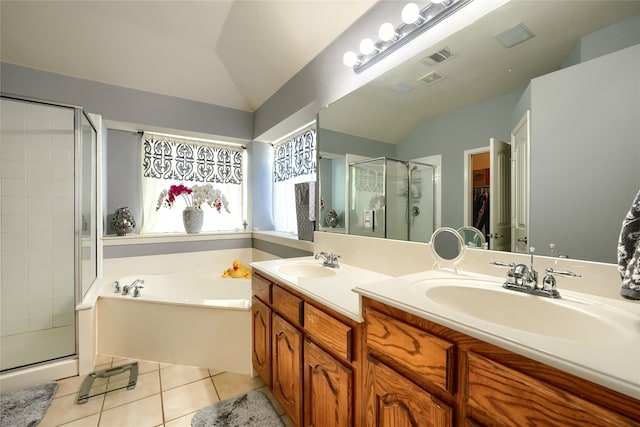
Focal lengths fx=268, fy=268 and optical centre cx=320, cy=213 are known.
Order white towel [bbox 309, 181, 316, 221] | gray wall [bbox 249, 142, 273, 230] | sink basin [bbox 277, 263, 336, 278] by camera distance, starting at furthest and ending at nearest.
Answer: gray wall [bbox 249, 142, 273, 230]
white towel [bbox 309, 181, 316, 221]
sink basin [bbox 277, 263, 336, 278]

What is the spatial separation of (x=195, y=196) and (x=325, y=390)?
8.48ft

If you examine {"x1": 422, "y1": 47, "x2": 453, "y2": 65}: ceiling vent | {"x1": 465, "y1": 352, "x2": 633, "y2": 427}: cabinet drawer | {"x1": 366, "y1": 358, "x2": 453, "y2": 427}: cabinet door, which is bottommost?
{"x1": 366, "y1": 358, "x2": 453, "y2": 427}: cabinet door

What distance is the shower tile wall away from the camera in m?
2.03

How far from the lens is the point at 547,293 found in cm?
83

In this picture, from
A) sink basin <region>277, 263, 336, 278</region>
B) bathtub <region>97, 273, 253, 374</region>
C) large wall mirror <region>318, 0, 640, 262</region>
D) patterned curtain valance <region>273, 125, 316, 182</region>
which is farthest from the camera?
patterned curtain valance <region>273, 125, 316, 182</region>

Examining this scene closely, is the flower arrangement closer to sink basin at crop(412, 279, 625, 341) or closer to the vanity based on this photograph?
the vanity

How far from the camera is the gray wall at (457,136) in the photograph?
3.53 ft

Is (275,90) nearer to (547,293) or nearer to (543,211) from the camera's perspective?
(543,211)

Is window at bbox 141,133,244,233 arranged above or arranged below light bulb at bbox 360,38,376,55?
below

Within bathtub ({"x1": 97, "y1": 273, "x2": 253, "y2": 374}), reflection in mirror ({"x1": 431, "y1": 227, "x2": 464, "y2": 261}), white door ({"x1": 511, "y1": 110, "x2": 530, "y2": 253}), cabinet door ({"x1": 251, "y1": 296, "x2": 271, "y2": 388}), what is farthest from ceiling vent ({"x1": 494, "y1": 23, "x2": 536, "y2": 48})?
bathtub ({"x1": 97, "y1": 273, "x2": 253, "y2": 374})

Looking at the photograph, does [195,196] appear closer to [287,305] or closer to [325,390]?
[287,305]

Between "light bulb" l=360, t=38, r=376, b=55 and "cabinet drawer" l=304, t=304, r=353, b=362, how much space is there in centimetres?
142

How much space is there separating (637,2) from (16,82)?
3.72m

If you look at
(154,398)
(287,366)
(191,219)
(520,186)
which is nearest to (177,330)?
(154,398)
